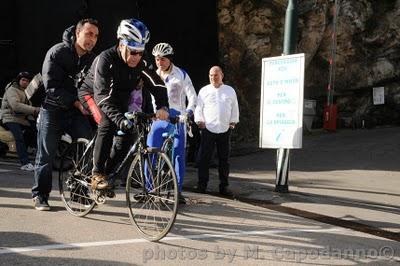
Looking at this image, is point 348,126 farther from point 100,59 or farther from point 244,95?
point 100,59

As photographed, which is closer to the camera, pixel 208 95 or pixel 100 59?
pixel 100 59

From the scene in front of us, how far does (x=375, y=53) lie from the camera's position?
19.6 metres

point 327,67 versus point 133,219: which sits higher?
point 327,67

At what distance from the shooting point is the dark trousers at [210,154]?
26.3 ft

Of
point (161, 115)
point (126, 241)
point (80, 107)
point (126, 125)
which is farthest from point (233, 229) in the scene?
point (80, 107)

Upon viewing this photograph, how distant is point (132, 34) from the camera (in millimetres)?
5176

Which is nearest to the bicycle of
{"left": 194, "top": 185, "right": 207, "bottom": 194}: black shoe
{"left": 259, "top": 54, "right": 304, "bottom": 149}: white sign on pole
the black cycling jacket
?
the black cycling jacket

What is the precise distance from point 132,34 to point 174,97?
6.17ft

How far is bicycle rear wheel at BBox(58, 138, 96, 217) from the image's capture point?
578 cm

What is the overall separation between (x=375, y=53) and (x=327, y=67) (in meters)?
1.88

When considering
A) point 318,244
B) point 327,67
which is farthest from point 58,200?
point 327,67

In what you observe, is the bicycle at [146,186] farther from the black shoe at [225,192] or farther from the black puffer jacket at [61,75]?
the black shoe at [225,192]

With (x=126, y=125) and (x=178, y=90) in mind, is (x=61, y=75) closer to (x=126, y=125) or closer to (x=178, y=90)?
(x=126, y=125)

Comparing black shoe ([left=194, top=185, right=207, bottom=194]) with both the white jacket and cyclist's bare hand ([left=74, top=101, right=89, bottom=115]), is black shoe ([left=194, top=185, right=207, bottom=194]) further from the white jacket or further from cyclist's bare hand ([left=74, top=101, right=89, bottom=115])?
cyclist's bare hand ([left=74, top=101, right=89, bottom=115])
